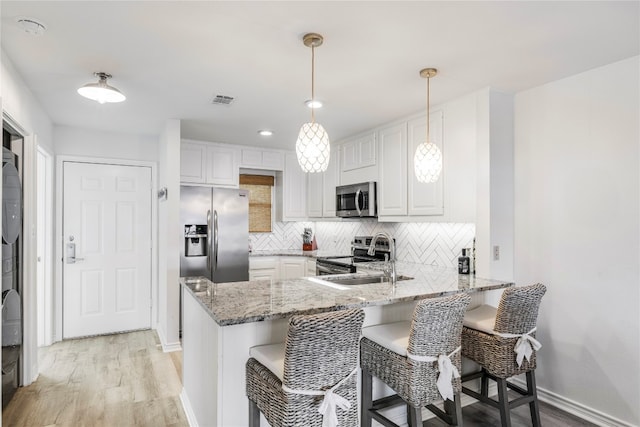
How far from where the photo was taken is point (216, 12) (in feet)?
6.15

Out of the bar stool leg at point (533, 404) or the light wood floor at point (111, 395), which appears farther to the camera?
the light wood floor at point (111, 395)

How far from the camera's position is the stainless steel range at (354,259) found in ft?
13.4

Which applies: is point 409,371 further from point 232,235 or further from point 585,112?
point 232,235

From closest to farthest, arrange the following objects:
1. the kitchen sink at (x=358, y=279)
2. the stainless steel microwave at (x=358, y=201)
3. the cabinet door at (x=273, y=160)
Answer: the kitchen sink at (x=358, y=279) < the stainless steel microwave at (x=358, y=201) < the cabinet door at (x=273, y=160)

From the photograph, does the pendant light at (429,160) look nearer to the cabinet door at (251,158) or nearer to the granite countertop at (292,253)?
the granite countertop at (292,253)

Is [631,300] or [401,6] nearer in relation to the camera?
[401,6]

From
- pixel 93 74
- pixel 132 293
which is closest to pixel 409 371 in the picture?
pixel 93 74

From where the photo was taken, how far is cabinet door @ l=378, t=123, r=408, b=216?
145 inches

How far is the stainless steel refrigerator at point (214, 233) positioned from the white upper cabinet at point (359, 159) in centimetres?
125

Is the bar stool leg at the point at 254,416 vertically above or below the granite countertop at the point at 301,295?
below

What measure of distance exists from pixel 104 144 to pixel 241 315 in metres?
3.65

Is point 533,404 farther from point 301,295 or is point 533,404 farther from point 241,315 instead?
point 241,315

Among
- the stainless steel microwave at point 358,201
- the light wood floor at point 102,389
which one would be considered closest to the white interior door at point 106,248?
the light wood floor at point 102,389

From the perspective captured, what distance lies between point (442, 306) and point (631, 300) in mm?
1482
